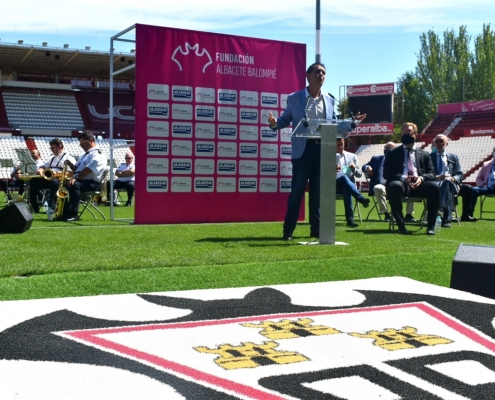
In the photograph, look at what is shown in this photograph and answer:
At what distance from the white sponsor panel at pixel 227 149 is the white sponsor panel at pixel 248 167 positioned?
0.60 ft

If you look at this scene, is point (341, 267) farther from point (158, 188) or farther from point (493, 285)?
point (158, 188)

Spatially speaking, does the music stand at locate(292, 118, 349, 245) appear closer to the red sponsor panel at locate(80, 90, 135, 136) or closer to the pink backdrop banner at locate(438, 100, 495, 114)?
the red sponsor panel at locate(80, 90, 135, 136)

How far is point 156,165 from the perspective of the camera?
8938 millimetres

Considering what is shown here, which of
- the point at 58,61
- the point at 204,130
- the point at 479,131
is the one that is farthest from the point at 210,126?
the point at 58,61

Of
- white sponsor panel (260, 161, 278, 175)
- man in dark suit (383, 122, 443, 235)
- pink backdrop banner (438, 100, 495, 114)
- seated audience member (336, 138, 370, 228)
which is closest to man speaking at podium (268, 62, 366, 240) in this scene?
man in dark suit (383, 122, 443, 235)

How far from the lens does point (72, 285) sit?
4188mm

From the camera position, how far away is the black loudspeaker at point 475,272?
4059mm

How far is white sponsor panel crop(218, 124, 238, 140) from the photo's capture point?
9.30 m

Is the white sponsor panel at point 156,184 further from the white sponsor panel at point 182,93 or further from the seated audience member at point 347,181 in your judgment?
the seated audience member at point 347,181

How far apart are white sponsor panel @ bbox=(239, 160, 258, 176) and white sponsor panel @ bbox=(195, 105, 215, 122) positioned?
0.78 m

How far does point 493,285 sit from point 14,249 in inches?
152

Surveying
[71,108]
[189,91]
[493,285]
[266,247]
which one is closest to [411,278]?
[493,285]

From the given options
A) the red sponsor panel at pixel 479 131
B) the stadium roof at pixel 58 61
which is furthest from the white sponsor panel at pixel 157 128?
the red sponsor panel at pixel 479 131

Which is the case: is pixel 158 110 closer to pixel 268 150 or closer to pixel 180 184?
pixel 180 184
